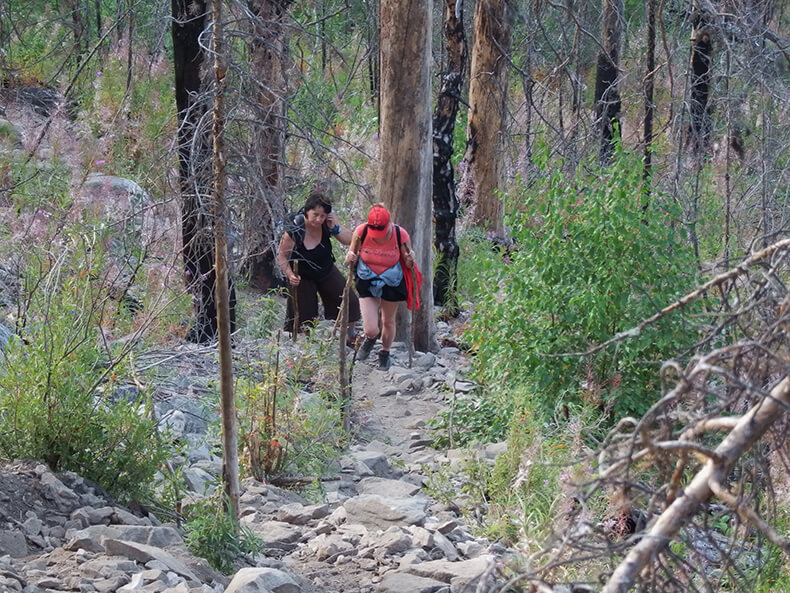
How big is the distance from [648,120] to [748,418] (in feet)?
32.8

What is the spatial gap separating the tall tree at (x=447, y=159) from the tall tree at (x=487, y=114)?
87 centimetres

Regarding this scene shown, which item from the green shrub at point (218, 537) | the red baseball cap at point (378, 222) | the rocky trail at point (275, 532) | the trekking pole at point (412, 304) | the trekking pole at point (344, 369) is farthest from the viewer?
the trekking pole at point (412, 304)

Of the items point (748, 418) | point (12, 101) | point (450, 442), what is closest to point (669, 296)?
point (450, 442)

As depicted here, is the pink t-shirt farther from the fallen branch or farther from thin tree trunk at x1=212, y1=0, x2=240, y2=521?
the fallen branch

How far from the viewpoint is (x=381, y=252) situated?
921 centimetres

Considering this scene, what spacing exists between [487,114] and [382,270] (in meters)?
5.00

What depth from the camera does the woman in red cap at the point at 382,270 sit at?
29.8 ft

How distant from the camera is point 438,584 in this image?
16.5ft

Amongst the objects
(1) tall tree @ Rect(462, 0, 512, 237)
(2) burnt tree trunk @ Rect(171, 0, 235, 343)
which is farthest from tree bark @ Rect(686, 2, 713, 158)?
(2) burnt tree trunk @ Rect(171, 0, 235, 343)

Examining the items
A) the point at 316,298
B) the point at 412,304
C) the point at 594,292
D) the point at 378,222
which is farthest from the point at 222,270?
the point at 316,298

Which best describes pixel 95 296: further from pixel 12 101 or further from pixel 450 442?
pixel 12 101

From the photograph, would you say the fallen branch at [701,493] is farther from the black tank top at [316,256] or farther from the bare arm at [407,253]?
the black tank top at [316,256]

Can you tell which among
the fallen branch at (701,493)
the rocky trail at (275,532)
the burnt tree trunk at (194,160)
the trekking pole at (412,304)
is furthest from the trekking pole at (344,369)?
the fallen branch at (701,493)

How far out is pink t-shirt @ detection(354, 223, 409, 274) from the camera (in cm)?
919
